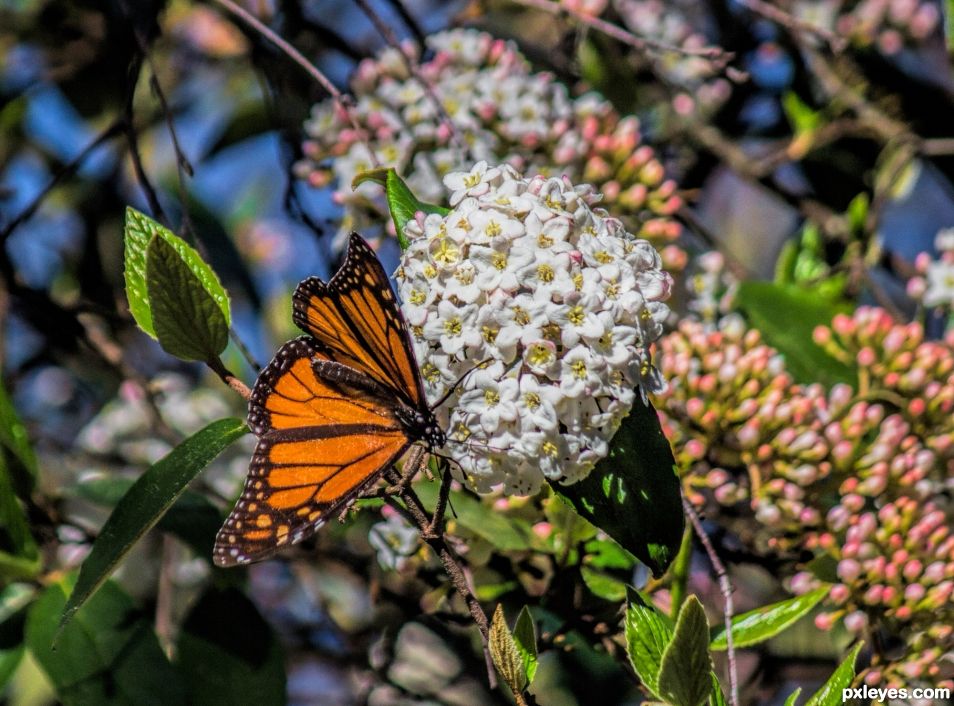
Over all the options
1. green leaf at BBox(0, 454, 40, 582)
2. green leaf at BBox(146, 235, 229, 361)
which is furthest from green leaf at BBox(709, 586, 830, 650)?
green leaf at BBox(0, 454, 40, 582)

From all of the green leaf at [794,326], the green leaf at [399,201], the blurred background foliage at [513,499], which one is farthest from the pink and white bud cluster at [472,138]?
the green leaf at [399,201]

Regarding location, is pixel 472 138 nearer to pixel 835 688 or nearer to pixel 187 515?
pixel 187 515

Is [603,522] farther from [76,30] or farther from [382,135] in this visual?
[76,30]

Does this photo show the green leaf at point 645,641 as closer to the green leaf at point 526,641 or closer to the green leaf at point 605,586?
the green leaf at point 526,641

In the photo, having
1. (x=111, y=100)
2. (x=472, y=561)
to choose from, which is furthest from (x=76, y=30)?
(x=472, y=561)

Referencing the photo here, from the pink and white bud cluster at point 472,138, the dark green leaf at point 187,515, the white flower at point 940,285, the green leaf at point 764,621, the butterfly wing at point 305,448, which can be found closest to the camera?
the butterfly wing at point 305,448

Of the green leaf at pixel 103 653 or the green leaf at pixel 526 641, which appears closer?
the green leaf at pixel 526 641
